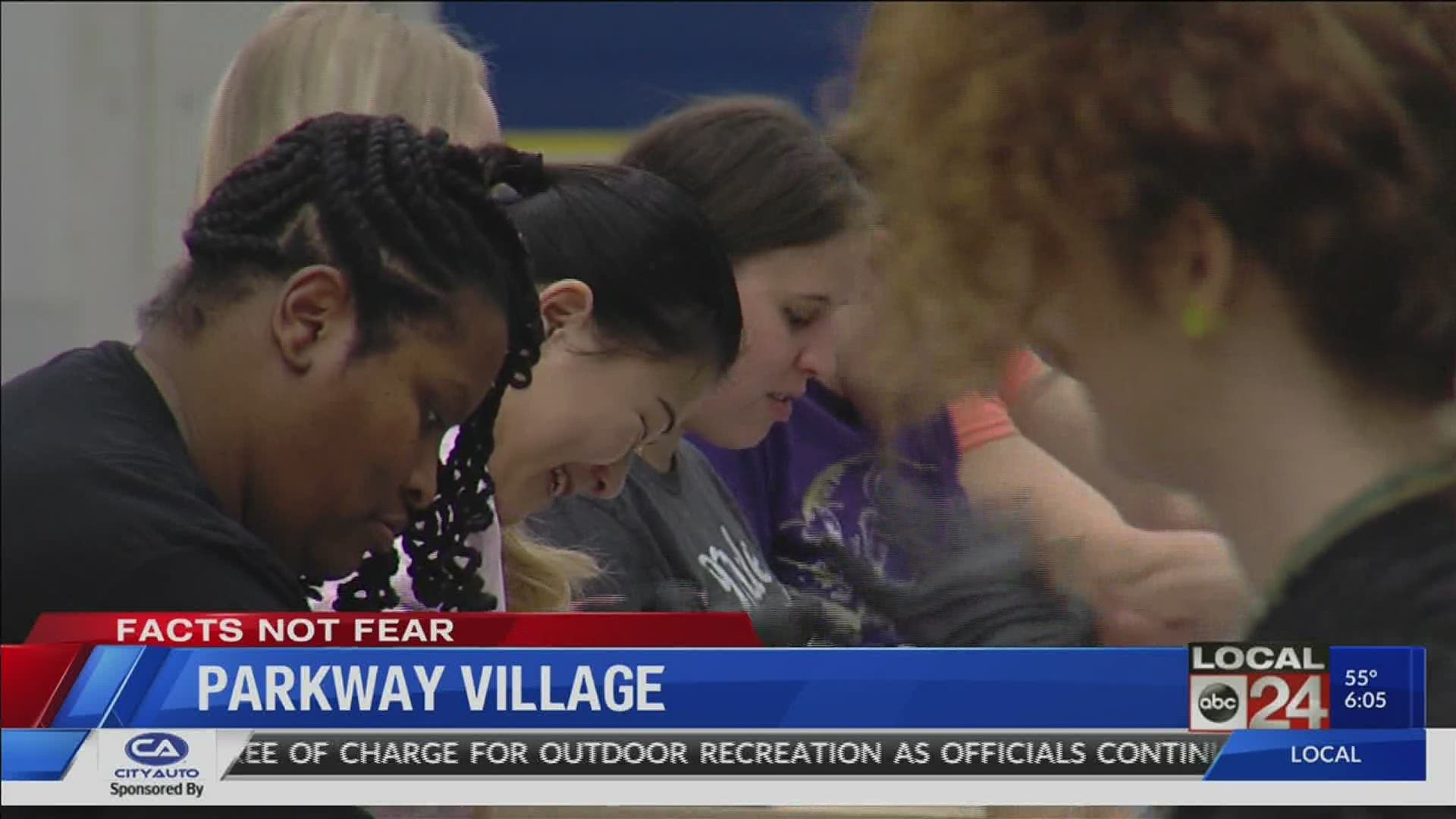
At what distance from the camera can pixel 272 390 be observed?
3.82ft

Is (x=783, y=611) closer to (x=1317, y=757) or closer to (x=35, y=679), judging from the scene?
(x=1317, y=757)

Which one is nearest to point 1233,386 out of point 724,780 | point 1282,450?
point 1282,450

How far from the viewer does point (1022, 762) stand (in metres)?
1.30

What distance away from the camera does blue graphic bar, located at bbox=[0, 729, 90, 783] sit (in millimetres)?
1263

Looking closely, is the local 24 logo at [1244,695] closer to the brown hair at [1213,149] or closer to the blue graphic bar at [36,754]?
the brown hair at [1213,149]

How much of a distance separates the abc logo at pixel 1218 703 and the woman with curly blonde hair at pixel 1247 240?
11cm

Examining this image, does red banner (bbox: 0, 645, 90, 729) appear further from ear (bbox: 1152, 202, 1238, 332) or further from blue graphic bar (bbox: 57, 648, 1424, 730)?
ear (bbox: 1152, 202, 1238, 332)

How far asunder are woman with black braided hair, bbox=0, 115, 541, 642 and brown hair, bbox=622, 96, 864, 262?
206mm

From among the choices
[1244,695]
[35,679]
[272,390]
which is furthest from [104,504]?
[1244,695]

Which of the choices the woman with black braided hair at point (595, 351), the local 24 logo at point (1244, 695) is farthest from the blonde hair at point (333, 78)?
the local 24 logo at point (1244, 695)

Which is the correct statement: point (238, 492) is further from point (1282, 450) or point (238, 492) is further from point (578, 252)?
point (1282, 450)

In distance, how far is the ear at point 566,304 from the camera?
53.8 inches

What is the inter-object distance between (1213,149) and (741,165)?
419 millimetres

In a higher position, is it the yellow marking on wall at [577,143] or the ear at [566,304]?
the yellow marking on wall at [577,143]
